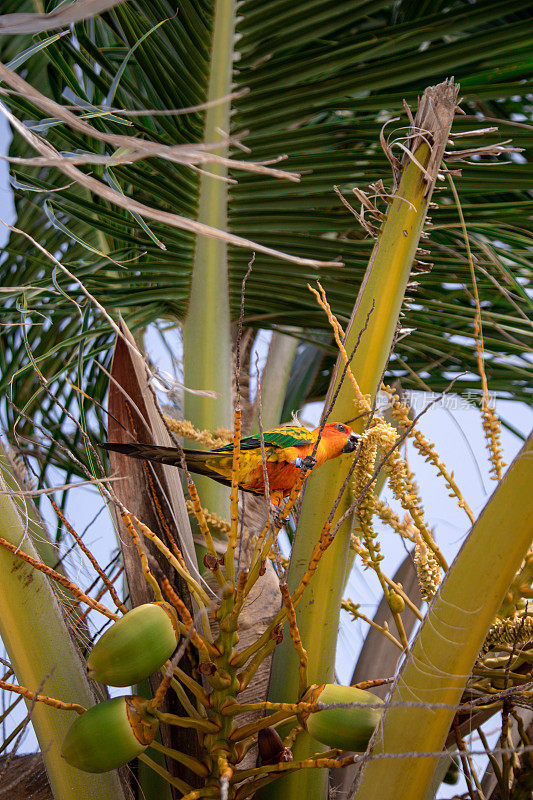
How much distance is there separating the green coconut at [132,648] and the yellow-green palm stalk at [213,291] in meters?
0.54

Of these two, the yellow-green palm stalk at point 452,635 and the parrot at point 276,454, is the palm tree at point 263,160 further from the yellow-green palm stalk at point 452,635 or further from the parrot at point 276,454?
the yellow-green palm stalk at point 452,635

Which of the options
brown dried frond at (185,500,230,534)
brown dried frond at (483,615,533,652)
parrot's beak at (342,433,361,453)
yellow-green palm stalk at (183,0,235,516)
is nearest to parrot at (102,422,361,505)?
parrot's beak at (342,433,361,453)

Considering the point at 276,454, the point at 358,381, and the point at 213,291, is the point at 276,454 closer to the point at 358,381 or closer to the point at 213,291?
the point at 358,381

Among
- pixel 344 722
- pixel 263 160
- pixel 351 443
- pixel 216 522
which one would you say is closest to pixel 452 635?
pixel 344 722

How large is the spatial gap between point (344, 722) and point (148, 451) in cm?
31

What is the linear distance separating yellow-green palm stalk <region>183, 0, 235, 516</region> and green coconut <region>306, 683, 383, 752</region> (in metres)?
0.56

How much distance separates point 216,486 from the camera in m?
1.08

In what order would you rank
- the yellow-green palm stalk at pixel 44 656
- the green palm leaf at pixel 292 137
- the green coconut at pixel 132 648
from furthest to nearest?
the green palm leaf at pixel 292 137, the yellow-green palm stalk at pixel 44 656, the green coconut at pixel 132 648

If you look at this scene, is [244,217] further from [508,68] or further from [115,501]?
[115,501]

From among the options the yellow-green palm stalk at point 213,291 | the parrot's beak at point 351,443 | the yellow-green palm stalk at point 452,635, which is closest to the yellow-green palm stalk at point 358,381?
the parrot's beak at point 351,443

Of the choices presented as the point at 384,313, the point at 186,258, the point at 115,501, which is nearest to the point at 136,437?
the point at 115,501

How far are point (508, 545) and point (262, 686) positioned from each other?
17.6 inches

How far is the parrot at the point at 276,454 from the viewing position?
0.75 meters

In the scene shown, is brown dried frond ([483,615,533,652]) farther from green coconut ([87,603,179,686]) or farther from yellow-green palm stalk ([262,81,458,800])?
green coconut ([87,603,179,686])
